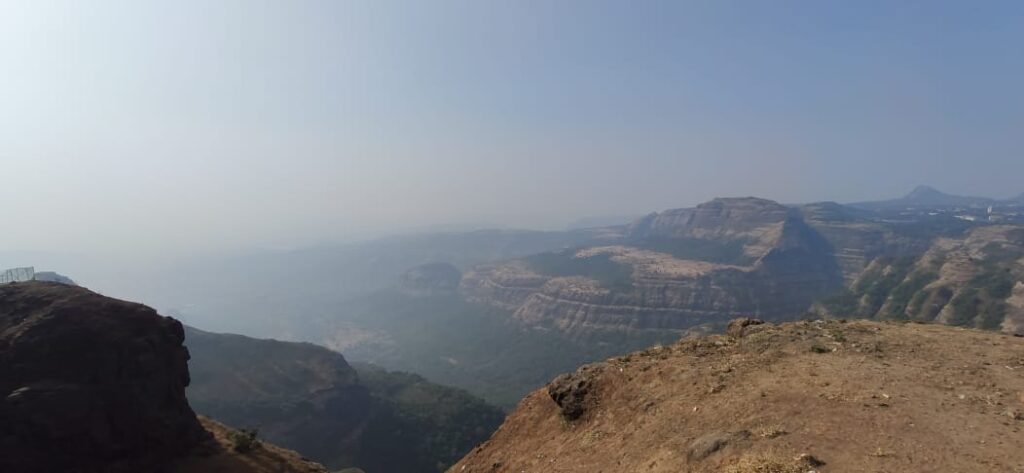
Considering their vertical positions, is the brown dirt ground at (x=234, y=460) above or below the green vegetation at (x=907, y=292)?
above

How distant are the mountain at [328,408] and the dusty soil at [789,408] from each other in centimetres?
9177

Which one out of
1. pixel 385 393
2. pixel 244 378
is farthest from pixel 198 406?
pixel 385 393

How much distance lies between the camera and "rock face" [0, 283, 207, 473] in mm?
29188

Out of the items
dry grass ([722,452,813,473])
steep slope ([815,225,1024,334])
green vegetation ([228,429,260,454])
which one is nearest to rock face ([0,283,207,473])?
green vegetation ([228,429,260,454])

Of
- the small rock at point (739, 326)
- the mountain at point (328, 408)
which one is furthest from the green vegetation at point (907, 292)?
the small rock at point (739, 326)

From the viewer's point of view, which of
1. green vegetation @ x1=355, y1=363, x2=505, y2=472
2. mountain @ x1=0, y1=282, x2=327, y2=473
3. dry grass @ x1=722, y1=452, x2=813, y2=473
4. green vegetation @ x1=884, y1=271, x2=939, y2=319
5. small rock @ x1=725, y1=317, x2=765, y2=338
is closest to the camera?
dry grass @ x1=722, y1=452, x2=813, y2=473

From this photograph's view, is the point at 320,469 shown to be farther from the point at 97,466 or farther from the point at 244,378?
the point at 244,378

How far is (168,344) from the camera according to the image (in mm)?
38344

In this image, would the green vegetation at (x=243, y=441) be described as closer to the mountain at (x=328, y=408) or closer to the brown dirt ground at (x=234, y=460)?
the brown dirt ground at (x=234, y=460)

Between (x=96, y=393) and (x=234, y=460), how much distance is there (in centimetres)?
923

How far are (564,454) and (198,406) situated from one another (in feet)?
369

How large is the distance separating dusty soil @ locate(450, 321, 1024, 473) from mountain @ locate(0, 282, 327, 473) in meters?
20.7

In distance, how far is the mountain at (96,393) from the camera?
29312 millimetres

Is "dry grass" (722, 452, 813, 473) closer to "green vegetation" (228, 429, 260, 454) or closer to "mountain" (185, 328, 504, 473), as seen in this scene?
"green vegetation" (228, 429, 260, 454)
